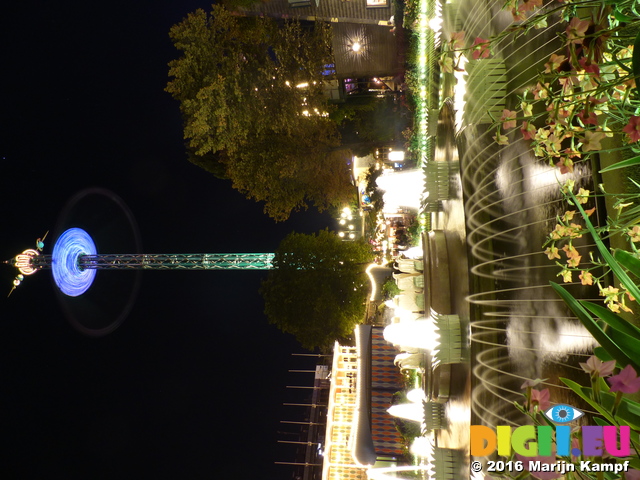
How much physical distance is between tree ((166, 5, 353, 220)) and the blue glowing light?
12.2 meters

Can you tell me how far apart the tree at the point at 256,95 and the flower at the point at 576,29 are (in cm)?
1762

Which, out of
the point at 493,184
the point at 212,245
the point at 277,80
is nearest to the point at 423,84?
the point at 277,80

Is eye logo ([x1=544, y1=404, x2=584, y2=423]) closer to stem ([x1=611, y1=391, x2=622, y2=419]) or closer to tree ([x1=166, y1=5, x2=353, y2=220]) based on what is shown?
stem ([x1=611, y1=391, x2=622, y2=419])

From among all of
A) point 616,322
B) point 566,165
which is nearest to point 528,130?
point 566,165

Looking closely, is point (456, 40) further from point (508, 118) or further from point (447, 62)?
point (508, 118)

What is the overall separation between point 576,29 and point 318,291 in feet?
58.2

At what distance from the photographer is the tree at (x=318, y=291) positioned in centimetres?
1930

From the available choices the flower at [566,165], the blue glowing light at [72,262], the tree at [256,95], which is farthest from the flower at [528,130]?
the blue glowing light at [72,262]

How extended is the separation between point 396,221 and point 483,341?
22.1 metres

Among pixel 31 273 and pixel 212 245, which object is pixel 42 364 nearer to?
pixel 31 273

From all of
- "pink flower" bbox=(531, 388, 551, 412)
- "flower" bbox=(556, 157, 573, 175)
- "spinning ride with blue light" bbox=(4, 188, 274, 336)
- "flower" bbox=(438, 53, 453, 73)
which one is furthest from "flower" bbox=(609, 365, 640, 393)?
"spinning ride with blue light" bbox=(4, 188, 274, 336)

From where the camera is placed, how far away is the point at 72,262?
2741 cm

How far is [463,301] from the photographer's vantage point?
5.97m

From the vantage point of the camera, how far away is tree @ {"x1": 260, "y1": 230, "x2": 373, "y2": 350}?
63.3 feet
